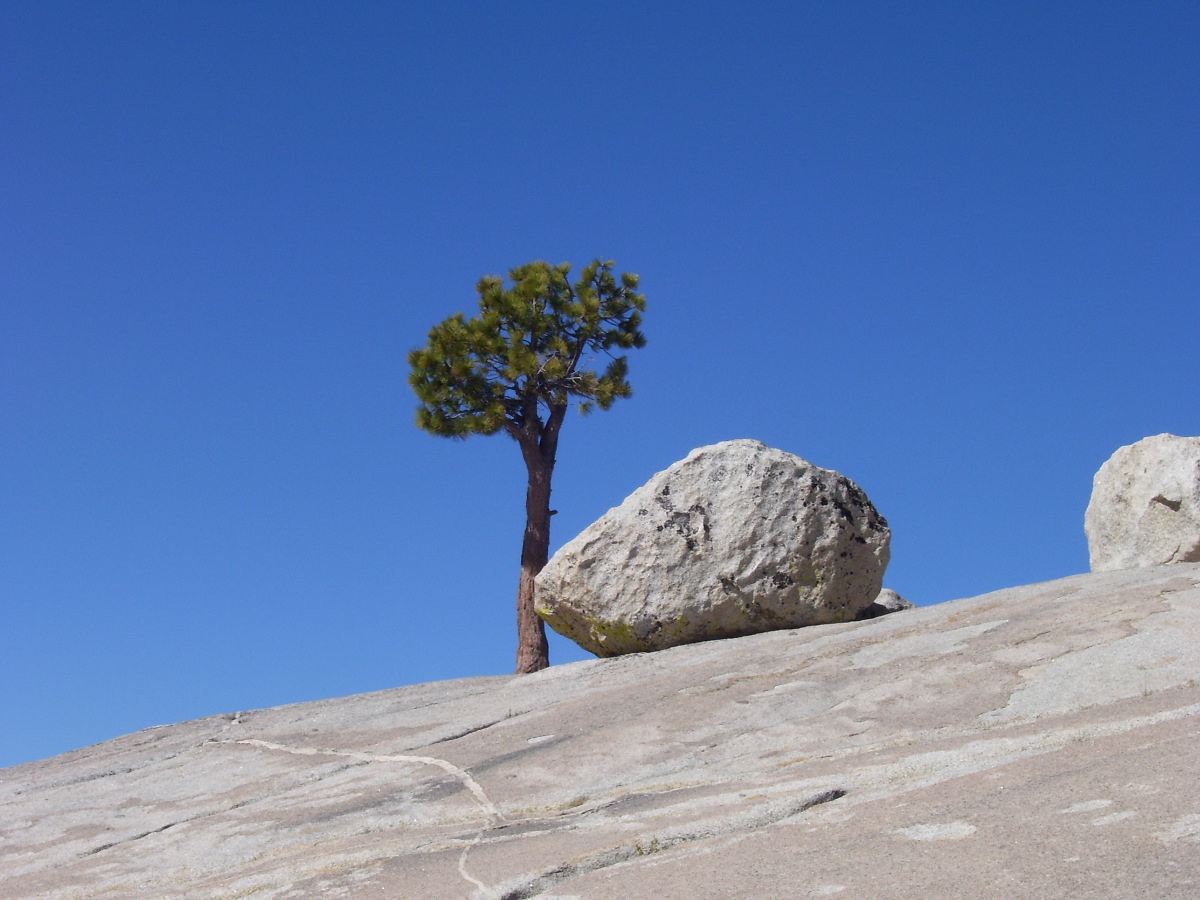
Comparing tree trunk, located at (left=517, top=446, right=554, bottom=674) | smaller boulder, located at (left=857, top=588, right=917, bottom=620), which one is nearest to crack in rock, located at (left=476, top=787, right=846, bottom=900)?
smaller boulder, located at (left=857, top=588, right=917, bottom=620)

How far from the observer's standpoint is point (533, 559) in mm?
20688

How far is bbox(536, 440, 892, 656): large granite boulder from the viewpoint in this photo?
14430 mm

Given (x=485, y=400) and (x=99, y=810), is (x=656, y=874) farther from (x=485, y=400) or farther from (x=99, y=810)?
(x=485, y=400)

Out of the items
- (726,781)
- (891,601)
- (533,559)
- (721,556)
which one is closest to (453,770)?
(726,781)

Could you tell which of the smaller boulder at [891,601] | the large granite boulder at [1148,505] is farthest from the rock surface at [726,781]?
the smaller boulder at [891,601]

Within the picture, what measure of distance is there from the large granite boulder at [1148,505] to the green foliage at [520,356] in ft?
29.8

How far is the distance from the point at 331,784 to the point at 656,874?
519 cm

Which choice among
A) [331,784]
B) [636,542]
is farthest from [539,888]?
[636,542]

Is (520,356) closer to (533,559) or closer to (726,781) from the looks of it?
(533,559)

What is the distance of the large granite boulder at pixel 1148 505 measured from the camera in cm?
1455

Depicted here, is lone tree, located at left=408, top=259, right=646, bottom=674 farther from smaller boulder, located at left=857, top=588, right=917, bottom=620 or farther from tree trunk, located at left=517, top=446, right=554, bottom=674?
smaller boulder, located at left=857, top=588, right=917, bottom=620

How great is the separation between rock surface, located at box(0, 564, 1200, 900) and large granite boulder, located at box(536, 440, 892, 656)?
0.94 m

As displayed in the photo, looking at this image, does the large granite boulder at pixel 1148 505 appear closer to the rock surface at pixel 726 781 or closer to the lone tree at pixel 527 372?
the rock surface at pixel 726 781

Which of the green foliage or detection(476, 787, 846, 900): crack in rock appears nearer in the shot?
detection(476, 787, 846, 900): crack in rock
